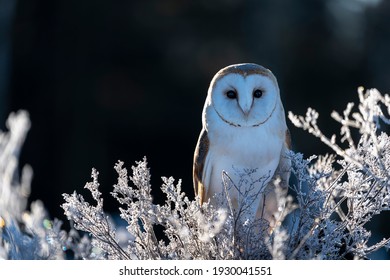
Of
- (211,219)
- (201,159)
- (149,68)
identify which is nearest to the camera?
(211,219)

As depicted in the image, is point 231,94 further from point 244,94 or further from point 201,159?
point 201,159

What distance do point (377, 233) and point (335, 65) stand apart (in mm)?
992

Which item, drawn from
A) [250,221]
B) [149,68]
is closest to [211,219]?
[250,221]

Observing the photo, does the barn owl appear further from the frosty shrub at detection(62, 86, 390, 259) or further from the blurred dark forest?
the blurred dark forest

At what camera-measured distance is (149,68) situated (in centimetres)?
387

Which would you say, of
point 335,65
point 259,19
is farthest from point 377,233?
point 259,19

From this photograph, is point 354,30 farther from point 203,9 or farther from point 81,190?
point 81,190

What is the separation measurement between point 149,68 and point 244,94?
283 cm

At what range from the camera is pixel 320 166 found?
3.14ft

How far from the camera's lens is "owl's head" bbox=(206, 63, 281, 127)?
1084mm

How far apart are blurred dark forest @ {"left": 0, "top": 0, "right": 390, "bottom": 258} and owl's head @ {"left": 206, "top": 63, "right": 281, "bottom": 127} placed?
257cm

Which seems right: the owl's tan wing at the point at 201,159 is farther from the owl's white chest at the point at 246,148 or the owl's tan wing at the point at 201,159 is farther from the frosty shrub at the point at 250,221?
the frosty shrub at the point at 250,221

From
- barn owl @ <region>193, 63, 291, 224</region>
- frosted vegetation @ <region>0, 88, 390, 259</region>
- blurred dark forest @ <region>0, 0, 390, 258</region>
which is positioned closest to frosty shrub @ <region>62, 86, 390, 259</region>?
frosted vegetation @ <region>0, 88, 390, 259</region>

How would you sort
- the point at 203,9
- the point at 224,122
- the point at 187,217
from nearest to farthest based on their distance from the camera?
the point at 187,217
the point at 224,122
the point at 203,9
